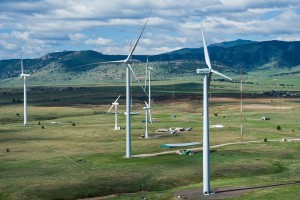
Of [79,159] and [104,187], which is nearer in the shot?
[104,187]

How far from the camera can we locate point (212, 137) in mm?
155000

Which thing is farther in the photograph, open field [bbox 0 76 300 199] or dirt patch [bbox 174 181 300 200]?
open field [bbox 0 76 300 199]

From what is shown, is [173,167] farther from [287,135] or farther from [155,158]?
[287,135]

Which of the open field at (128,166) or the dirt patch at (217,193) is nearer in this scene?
the dirt patch at (217,193)

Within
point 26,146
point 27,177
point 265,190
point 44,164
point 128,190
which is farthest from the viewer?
point 26,146

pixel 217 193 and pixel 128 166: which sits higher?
pixel 128 166

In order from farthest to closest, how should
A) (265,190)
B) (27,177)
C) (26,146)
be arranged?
(26,146), (27,177), (265,190)

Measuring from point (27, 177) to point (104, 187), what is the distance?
50.1 ft

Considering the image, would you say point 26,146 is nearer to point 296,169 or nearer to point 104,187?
point 104,187

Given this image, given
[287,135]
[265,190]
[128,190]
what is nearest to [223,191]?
[265,190]

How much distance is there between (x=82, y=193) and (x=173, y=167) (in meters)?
23.3

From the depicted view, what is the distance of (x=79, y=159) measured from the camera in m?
115

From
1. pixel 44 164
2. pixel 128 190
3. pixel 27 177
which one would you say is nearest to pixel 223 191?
pixel 128 190

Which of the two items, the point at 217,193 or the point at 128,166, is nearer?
the point at 217,193
